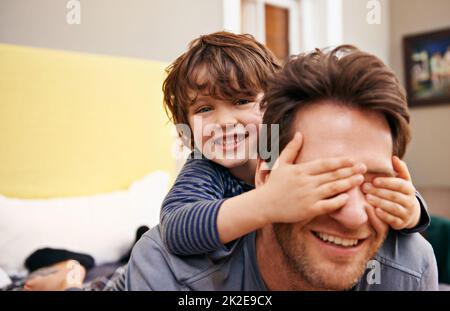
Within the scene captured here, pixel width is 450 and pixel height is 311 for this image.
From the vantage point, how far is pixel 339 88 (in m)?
0.52

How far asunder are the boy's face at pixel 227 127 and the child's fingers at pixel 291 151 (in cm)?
14

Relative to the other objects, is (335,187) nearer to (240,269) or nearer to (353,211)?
(353,211)

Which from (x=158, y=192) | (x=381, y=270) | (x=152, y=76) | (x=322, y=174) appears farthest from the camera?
(x=158, y=192)

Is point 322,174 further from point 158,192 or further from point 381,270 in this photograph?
point 158,192

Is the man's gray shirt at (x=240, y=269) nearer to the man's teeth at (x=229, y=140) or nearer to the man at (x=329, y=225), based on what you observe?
the man at (x=329, y=225)

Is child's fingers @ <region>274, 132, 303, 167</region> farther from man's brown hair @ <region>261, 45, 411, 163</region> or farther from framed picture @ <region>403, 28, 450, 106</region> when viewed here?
framed picture @ <region>403, 28, 450, 106</region>

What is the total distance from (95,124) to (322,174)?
65cm

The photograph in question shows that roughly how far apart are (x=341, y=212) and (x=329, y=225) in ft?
0.11

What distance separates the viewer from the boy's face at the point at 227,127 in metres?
0.64

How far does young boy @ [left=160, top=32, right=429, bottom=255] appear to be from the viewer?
506 mm

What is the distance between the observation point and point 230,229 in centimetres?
51

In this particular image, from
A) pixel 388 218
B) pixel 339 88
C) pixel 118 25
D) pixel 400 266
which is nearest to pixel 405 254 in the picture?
pixel 400 266

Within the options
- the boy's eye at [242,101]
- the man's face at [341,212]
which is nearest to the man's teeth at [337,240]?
the man's face at [341,212]

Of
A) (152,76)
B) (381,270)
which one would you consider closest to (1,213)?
(152,76)
